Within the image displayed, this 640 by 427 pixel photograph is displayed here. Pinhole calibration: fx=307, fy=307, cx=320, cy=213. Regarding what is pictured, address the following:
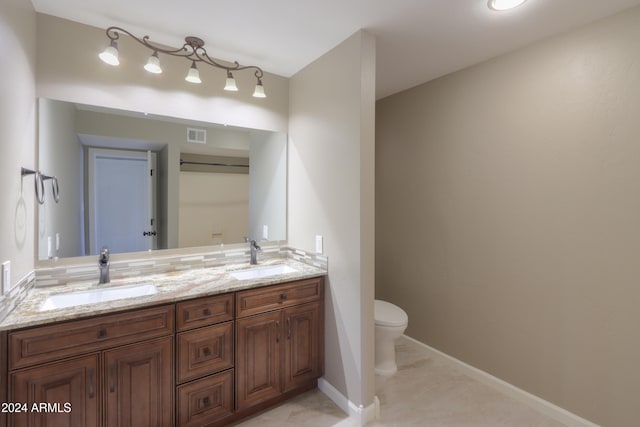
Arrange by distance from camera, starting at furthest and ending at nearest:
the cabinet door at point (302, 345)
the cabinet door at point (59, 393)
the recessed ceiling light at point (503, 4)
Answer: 1. the cabinet door at point (302, 345)
2. the recessed ceiling light at point (503, 4)
3. the cabinet door at point (59, 393)

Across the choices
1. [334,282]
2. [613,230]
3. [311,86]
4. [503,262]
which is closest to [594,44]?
[613,230]

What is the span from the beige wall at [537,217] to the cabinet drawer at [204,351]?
1749 mm

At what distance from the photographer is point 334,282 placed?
2123mm

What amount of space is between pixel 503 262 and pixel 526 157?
74cm

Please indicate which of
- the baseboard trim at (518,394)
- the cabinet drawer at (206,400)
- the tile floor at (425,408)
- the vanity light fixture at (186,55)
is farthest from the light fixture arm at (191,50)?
the baseboard trim at (518,394)

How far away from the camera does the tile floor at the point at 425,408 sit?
1.89 m

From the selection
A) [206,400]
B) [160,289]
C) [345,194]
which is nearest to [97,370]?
[160,289]

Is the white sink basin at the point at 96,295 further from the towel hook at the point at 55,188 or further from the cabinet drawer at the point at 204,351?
the towel hook at the point at 55,188

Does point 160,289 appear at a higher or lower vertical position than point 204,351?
higher

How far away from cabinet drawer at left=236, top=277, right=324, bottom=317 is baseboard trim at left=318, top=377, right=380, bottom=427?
0.63m

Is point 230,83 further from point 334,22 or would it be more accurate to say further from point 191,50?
point 334,22

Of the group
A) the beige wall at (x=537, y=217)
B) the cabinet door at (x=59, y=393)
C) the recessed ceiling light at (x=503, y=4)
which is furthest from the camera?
the beige wall at (x=537, y=217)

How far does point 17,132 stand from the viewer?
144 centimetres

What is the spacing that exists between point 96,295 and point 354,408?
5.52 feet
